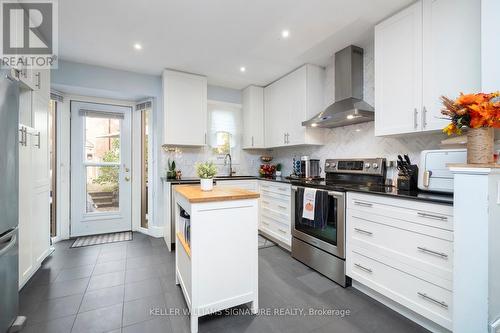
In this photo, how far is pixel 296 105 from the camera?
134 inches

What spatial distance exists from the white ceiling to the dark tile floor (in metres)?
2.61

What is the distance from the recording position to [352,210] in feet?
6.97

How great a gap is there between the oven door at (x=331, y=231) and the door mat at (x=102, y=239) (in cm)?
272

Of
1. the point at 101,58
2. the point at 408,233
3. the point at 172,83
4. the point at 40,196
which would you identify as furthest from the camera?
the point at 172,83

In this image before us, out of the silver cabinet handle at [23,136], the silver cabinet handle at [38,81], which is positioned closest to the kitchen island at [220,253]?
the silver cabinet handle at [23,136]

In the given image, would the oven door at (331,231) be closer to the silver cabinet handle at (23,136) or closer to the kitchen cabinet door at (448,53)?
the kitchen cabinet door at (448,53)

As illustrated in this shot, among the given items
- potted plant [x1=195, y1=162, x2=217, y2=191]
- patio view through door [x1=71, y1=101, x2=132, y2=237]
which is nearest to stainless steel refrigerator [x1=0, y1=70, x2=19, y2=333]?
potted plant [x1=195, y1=162, x2=217, y2=191]

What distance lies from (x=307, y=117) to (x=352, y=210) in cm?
157

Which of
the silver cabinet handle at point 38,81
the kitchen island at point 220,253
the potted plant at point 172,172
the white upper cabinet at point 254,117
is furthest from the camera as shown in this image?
the white upper cabinet at point 254,117

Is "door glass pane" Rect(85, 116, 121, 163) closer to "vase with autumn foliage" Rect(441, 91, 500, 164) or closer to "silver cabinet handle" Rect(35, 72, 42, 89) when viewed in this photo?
"silver cabinet handle" Rect(35, 72, 42, 89)

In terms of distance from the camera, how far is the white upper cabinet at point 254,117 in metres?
4.14

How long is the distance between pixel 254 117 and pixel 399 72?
7.95 ft

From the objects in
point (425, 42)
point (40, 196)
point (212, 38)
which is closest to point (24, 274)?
point (40, 196)

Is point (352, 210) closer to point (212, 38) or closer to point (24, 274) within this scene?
point (212, 38)
